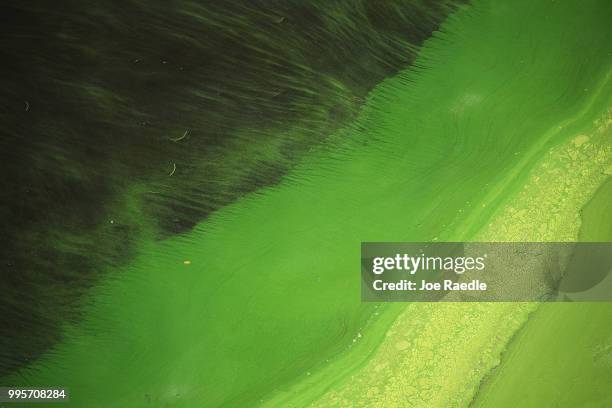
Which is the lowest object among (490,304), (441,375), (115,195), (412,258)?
(441,375)

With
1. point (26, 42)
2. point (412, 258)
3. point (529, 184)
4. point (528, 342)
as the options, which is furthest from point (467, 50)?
point (26, 42)

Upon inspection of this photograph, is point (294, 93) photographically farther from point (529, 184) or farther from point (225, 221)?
point (529, 184)

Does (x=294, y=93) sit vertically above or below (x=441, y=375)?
above
